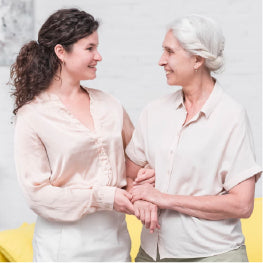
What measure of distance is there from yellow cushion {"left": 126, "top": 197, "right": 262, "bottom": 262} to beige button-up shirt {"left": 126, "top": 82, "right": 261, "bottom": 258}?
38.4 inches

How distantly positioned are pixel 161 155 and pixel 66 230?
19.5 inches

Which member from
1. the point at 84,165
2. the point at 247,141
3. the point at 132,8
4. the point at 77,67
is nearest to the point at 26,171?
the point at 84,165

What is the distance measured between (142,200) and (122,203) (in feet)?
0.26

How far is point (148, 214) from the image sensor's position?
2.06 meters

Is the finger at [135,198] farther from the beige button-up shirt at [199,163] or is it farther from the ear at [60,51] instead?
the ear at [60,51]

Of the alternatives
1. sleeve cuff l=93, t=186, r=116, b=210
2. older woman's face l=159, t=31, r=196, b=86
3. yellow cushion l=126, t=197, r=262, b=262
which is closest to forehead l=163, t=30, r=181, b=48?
older woman's face l=159, t=31, r=196, b=86

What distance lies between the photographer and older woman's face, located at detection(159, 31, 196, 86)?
6.74ft

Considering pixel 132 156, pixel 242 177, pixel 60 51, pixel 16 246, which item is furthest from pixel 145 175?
pixel 16 246

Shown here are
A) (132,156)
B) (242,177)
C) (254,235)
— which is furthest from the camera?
(254,235)

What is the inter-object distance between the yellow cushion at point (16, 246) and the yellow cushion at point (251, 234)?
1.95 ft

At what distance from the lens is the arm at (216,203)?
2004mm

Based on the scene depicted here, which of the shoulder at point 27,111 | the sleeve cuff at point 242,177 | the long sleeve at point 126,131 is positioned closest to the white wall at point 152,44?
the long sleeve at point 126,131

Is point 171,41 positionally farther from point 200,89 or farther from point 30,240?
point 30,240

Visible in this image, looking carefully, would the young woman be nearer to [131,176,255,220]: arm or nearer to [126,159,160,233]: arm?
[126,159,160,233]: arm
